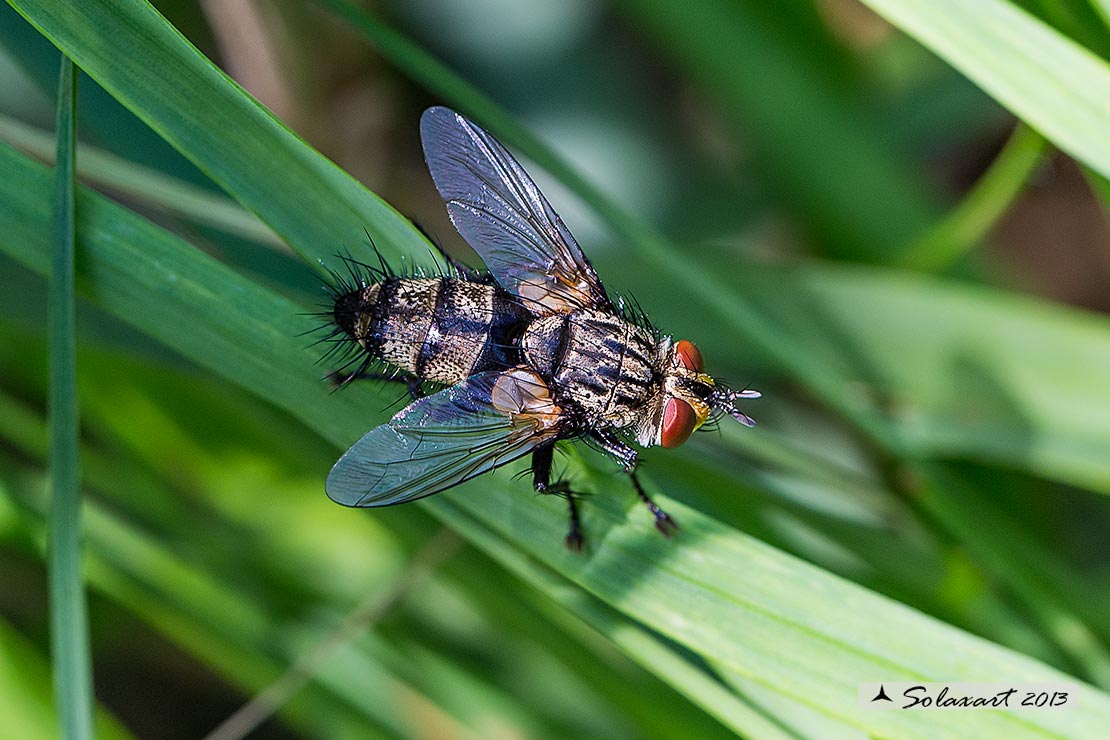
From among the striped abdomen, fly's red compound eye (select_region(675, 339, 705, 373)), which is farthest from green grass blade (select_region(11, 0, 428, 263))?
A: fly's red compound eye (select_region(675, 339, 705, 373))

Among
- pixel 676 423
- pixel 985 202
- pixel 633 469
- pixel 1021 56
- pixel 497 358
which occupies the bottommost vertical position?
pixel 633 469

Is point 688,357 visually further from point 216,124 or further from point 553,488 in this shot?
point 216,124

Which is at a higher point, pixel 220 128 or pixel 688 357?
pixel 688 357

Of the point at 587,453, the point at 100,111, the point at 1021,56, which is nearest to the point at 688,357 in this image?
the point at 587,453

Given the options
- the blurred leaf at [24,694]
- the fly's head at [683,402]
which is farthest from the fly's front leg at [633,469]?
the blurred leaf at [24,694]

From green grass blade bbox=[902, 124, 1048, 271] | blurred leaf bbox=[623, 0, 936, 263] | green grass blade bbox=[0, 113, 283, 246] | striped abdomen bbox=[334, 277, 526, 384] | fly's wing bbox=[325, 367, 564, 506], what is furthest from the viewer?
blurred leaf bbox=[623, 0, 936, 263]

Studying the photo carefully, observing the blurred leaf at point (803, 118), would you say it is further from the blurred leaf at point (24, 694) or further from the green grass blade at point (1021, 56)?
the blurred leaf at point (24, 694)

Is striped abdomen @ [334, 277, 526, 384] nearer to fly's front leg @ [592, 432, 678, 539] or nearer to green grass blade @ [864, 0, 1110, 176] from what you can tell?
fly's front leg @ [592, 432, 678, 539]
